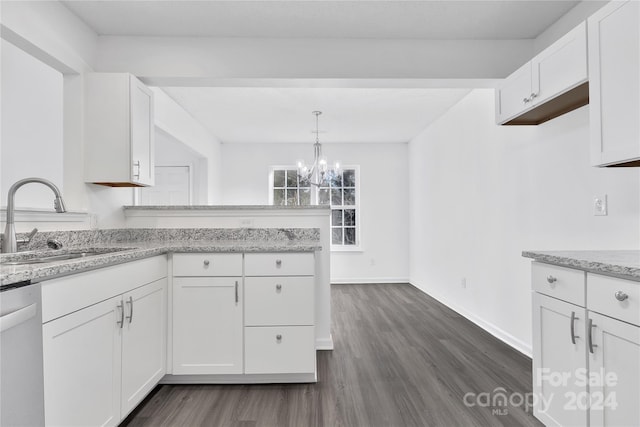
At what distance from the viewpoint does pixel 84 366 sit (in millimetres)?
1445

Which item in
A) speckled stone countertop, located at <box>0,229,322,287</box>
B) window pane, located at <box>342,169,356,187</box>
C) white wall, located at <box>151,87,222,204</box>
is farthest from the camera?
window pane, located at <box>342,169,356,187</box>

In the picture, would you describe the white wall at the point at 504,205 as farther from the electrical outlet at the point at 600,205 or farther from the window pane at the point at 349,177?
the window pane at the point at 349,177

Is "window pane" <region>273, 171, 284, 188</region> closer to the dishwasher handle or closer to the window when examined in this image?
the window

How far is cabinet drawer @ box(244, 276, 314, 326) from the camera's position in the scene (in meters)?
2.23

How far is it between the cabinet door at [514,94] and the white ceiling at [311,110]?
1.30 meters

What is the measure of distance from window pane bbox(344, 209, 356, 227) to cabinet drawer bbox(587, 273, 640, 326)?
4.84 meters

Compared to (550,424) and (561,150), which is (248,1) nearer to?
(561,150)

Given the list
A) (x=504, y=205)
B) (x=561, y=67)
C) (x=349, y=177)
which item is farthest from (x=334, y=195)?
(x=561, y=67)

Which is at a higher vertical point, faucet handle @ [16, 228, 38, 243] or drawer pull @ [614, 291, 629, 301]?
faucet handle @ [16, 228, 38, 243]

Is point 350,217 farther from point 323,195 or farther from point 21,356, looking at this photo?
Answer: point 21,356

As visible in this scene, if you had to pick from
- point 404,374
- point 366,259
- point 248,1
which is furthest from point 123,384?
point 366,259

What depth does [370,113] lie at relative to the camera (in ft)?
14.8

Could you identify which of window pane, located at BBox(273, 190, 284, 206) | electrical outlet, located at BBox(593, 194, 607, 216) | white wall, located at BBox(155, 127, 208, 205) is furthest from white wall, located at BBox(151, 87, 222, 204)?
electrical outlet, located at BBox(593, 194, 607, 216)

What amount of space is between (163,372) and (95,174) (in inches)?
54.8
